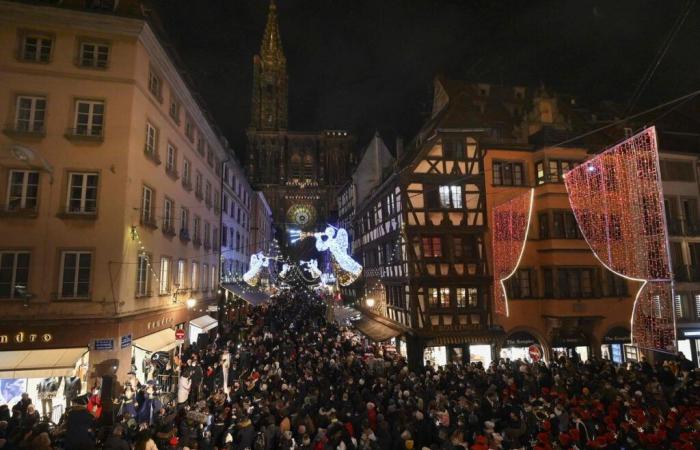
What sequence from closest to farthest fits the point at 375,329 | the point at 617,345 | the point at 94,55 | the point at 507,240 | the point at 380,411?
the point at 380,411 < the point at 94,55 < the point at 507,240 < the point at 617,345 < the point at 375,329

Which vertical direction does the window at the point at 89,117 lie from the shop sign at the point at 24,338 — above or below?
above

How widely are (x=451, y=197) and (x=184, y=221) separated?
14478 mm

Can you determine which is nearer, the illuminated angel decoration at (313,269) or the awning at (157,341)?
the awning at (157,341)

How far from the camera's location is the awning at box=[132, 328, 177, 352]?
584 inches

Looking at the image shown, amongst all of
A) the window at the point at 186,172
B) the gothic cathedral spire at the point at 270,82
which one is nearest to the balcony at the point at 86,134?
the window at the point at 186,172

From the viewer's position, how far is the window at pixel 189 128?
68.8 ft

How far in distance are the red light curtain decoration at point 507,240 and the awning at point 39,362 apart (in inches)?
723

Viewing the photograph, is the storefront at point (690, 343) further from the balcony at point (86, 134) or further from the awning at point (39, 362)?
the balcony at point (86, 134)

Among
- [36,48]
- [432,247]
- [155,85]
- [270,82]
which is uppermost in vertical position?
[270,82]

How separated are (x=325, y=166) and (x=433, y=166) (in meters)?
63.5

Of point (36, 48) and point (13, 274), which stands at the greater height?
point (36, 48)

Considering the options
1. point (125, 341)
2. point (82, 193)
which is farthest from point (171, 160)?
point (125, 341)

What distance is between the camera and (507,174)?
21922 millimetres

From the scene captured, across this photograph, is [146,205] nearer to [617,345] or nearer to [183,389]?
[183,389]
